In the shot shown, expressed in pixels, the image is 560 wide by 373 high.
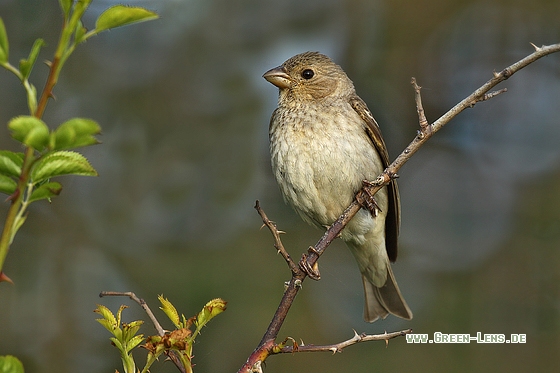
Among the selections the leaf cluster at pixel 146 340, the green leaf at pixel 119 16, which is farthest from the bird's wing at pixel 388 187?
the green leaf at pixel 119 16

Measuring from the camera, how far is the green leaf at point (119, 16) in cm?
117

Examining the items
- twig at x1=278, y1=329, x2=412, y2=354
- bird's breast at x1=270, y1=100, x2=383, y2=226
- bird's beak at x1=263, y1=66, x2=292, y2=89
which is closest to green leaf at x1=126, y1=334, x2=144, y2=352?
twig at x1=278, y1=329, x2=412, y2=354

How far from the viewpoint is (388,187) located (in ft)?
15.5

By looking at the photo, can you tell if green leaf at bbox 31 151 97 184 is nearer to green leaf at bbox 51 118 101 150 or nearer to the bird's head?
green leaf at bbox 51 118 101 150

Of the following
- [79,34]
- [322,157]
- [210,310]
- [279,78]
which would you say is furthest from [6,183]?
[279,78]

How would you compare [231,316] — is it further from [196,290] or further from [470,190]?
[470,190]

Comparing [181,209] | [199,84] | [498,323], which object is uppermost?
[199,84]

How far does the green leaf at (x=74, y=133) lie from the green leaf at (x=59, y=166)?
0.14ft

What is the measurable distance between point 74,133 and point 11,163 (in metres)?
0.13

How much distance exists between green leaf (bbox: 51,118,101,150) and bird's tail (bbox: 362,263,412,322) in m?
4.12

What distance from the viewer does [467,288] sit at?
7043 mm

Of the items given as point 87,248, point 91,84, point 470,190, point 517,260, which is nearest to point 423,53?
point 470,190

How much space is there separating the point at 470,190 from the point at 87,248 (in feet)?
15.0

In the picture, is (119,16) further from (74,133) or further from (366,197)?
(366,197)
